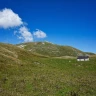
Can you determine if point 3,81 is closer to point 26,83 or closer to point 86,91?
point 26,83

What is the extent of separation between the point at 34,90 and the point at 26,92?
1435mm

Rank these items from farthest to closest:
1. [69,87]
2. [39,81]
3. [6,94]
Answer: [39,81]
[69,87]
[6,94]

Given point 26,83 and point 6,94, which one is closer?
point 6,94

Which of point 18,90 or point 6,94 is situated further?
point 18,90

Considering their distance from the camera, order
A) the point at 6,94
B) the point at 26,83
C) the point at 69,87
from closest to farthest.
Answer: the point at 6,94, the point at 69,87, the point at 26,83

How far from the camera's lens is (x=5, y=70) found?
4184 centimetres

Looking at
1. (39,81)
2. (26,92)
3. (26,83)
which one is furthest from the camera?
(39,81)

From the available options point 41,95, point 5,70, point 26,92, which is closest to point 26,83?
point 26,92

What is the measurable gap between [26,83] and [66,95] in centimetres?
876

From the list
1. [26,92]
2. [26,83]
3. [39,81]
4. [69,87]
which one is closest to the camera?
[26,92]

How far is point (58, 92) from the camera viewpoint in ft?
82.6

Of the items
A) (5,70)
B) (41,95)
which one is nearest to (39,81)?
(41,95)

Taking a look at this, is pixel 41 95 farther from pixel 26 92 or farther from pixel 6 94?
pixel 6 94

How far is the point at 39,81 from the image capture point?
32.3m
